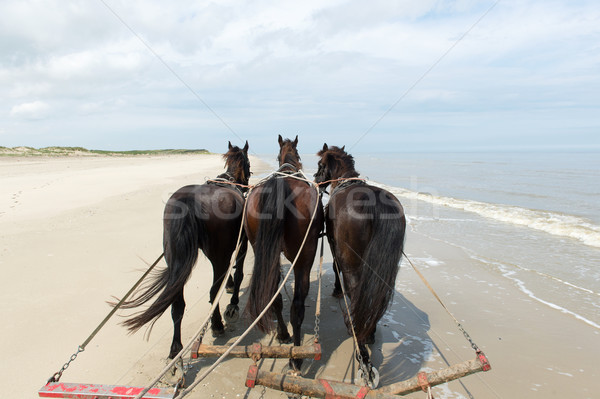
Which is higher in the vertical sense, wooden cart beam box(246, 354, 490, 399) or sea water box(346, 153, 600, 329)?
wooden cart beam box(246, 354, 490, 399)

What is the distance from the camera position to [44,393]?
2.43 m

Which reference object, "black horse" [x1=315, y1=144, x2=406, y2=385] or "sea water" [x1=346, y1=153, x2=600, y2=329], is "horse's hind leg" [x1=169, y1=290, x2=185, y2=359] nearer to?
"black horse" [x1=315, y1=144, x2=406, y2=385]

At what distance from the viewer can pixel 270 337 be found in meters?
4.18

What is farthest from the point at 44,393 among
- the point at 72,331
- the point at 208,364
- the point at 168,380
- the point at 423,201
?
the point at 423,201

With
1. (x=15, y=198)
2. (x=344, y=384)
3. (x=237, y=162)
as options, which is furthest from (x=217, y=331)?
(x=15, y=198)

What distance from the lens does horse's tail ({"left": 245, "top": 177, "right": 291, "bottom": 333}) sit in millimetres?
3551

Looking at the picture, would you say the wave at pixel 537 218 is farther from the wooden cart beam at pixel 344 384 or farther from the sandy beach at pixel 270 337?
the wooden cart beam at pixel 344 384

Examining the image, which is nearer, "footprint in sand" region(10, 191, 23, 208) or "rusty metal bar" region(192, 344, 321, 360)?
"rusty metal bar" region(192, 344, 321, 360)

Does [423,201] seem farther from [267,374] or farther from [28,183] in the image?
[28,183]

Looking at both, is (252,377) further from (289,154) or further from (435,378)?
(289,154)

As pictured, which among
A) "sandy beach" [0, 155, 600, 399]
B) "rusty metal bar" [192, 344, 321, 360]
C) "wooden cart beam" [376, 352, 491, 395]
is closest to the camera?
"wooden cart beam" [376, 352, 491, 395]

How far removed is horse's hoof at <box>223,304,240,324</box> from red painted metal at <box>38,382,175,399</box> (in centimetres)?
216

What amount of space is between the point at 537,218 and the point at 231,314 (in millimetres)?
10597

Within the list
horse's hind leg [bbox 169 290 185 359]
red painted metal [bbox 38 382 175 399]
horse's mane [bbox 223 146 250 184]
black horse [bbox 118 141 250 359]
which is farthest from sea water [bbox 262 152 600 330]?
red painted metal [bbox 38 382 175 399]
